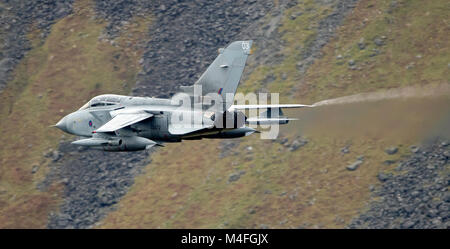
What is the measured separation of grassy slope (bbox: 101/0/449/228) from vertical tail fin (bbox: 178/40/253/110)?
10.8 m

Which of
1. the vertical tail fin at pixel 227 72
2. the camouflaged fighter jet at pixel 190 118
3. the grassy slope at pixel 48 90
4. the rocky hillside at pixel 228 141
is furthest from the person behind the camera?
the grassy slope at pixel 48 90

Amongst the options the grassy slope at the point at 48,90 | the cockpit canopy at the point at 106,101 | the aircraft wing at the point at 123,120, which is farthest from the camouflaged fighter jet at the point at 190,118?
the grassy slope at the point at 48,90

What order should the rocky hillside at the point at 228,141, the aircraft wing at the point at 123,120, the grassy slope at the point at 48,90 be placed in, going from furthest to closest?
1. the grassy slope at the point at 48,90
2. the rocky hillside at the point at 228,141
3. the aircraft wing at the point at 123,120

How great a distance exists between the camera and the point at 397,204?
2397 inches

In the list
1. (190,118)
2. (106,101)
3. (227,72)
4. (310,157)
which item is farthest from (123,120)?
(310,157)

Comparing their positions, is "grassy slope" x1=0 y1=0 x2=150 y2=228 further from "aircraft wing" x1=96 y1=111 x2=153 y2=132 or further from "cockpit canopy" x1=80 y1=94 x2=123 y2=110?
"aircraft wing" x1=96 y1=111 x2=153 y2=132

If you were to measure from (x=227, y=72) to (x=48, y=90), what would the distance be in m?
27.4

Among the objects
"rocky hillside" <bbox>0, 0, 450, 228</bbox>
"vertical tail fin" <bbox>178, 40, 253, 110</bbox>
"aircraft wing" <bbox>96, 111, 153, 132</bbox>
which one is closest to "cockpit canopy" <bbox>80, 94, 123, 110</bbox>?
"aircraft wing" <bbox>96, 111, 153, 132</bbox>

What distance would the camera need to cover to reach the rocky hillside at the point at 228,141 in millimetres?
61656

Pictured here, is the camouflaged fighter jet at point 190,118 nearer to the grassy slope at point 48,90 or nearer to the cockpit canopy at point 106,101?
the cockpit canopy at point 106,101

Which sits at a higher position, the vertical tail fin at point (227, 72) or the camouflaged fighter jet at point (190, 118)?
the vertical tail fin at point (227, 72)

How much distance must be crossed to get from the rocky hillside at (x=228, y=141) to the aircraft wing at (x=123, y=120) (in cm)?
1252

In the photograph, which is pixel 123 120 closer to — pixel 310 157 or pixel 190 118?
pixel 190 118

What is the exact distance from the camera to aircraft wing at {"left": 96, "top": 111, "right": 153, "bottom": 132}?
164 ft
